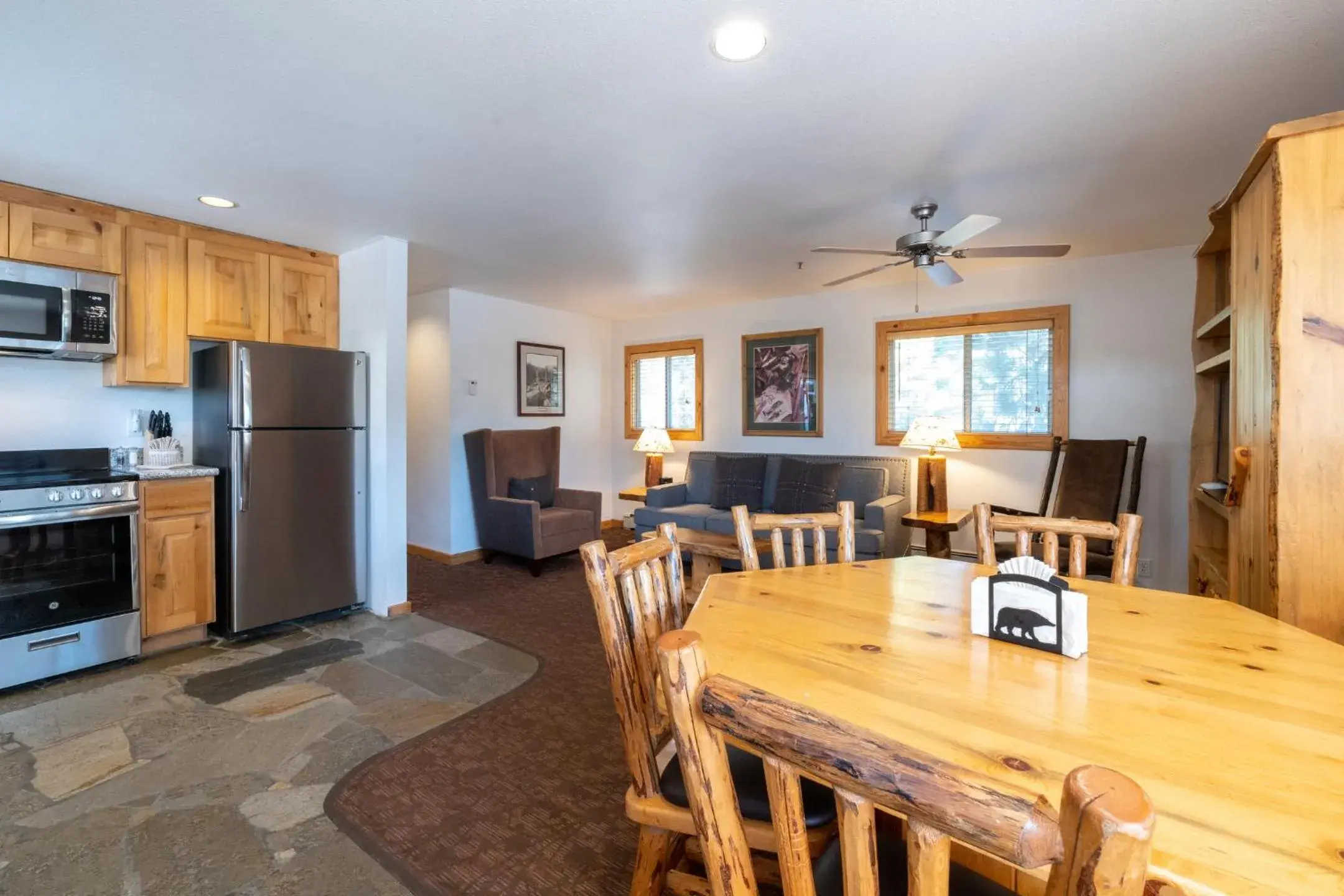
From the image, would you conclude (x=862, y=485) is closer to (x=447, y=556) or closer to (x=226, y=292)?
(x=447, y=556)

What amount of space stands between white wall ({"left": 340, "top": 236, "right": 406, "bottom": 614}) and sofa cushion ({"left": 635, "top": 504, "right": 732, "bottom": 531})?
185 centimetres

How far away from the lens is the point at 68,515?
9.06ft

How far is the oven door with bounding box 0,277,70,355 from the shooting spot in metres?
2.75

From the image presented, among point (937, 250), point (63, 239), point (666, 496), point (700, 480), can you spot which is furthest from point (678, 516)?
point (63, 239)

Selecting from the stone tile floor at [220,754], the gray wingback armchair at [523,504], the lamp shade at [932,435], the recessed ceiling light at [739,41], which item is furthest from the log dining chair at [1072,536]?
the gray wingback armchair at [523,504]

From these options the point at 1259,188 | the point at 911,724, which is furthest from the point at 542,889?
the point at 1259,188

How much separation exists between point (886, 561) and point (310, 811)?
1961 millimetres

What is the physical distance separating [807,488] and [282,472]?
354 centimetres

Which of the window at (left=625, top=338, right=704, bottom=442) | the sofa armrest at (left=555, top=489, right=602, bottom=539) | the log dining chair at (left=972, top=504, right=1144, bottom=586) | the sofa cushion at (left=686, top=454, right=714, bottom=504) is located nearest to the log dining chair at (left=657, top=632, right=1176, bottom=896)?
the log dining chair at (left=972, top=504, right=1144, bottom=586)

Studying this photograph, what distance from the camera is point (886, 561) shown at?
1.88m

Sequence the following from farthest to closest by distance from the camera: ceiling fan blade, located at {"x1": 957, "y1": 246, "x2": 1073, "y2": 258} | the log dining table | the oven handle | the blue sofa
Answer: the blue sofa < ceiling fan blade, located at {"x1": 957, "y1": 246, "x2": 1073, "y2": 258} < the oven handle < the log dining table

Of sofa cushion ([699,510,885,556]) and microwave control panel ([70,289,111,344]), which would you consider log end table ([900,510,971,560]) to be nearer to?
sofa cushion ([699,510,885,556])

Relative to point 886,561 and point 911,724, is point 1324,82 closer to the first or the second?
point 886,561

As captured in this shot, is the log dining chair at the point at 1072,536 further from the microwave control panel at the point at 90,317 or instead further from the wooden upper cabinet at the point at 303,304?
the microwave control panel at the point at 90,317
